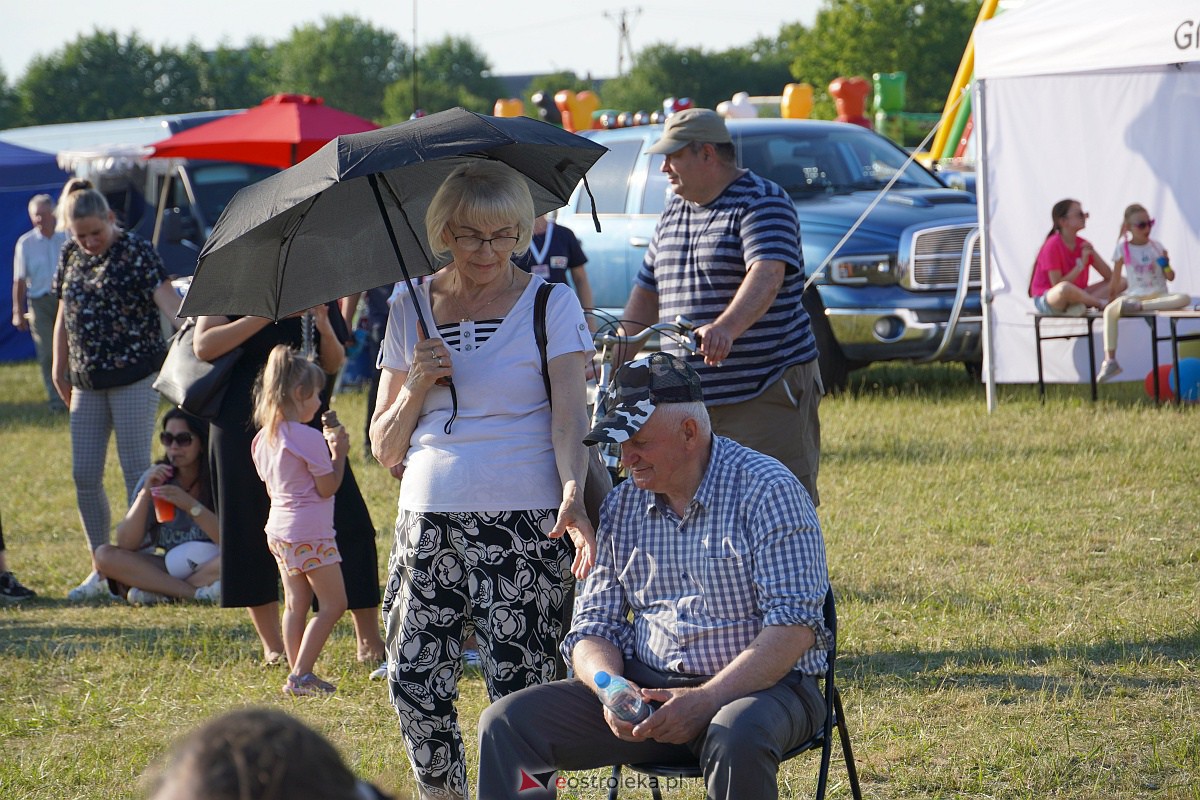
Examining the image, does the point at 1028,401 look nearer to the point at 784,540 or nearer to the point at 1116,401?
the point at 1116,401

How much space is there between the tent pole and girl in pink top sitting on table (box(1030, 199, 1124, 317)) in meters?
0.44

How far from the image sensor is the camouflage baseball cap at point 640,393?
126 inches

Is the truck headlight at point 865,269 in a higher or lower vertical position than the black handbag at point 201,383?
higher

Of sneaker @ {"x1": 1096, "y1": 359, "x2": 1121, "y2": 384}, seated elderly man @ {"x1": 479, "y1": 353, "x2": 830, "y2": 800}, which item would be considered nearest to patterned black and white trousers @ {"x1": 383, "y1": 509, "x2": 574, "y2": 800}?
seated elderly man @ {"x1": 479, "y1": 353, "x2": 830, "y2": 800}

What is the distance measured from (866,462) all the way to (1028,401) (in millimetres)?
2365

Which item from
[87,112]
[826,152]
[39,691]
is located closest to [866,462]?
[826,152]

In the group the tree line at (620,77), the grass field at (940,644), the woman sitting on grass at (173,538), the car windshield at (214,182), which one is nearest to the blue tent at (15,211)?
the car windshield at (214,182)

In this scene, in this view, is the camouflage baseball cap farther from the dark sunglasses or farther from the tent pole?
the tent pole

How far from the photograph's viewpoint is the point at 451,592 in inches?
135

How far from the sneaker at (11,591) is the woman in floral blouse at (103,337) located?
203 mm

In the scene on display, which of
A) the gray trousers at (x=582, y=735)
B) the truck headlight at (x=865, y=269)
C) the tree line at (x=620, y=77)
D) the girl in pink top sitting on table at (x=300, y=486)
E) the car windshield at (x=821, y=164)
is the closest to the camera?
the gray trousers at (x=582, y=735)

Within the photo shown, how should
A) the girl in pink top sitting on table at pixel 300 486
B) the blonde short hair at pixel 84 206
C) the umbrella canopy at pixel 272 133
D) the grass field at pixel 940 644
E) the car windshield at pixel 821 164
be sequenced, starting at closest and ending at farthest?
the grass field at pixel 940 644 → the girl in pink top sitting on table at pixel 300 486 → the blonde short hair at pixel 84 206 → the umbrella canopy at pixel 272 133 → the car windshield at pixel 821 164

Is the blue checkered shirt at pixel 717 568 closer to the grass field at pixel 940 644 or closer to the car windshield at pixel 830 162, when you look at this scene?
the grass field at pixel 940 644
